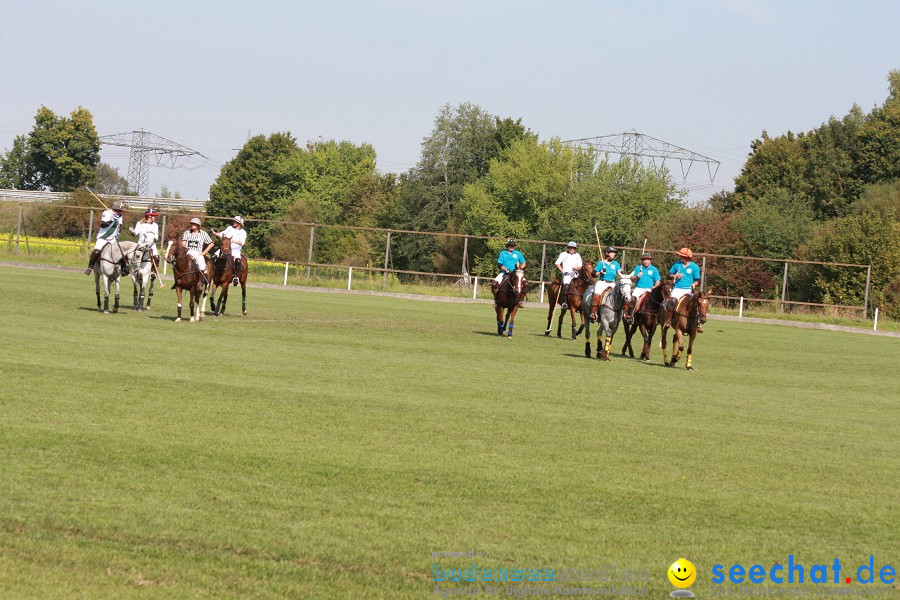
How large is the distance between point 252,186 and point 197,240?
75048 mm

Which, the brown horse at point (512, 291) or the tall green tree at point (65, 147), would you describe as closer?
the brown horse at point (512, 291)

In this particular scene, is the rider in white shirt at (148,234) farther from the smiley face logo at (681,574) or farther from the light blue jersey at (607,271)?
the smiley face logo at (681,574)

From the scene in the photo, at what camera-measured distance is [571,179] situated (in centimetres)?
8106

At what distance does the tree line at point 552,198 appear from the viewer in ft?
167

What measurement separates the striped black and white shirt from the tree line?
32227mm

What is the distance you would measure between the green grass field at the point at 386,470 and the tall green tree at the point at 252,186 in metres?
79.6

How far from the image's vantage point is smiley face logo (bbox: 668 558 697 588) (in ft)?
19.3

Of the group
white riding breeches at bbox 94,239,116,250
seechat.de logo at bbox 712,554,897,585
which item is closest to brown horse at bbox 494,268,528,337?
white riding breeches at bbox 94,239,116,250

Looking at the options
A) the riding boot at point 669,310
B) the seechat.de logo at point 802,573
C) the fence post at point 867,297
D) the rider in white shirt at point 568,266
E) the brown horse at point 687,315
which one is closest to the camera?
the seechat.de logo at point 802,573

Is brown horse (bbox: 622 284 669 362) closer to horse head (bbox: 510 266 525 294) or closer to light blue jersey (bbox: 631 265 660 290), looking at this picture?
light blue jersey (bbox: 631 265 660 290)

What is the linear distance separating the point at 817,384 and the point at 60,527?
15014 millimetres

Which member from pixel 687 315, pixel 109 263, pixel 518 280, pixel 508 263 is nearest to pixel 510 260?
pixel 508 263

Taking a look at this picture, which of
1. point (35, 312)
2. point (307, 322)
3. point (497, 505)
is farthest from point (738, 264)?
point (497, 505)

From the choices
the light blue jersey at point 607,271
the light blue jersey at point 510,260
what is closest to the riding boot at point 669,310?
the light blue jersey at point 607,271
